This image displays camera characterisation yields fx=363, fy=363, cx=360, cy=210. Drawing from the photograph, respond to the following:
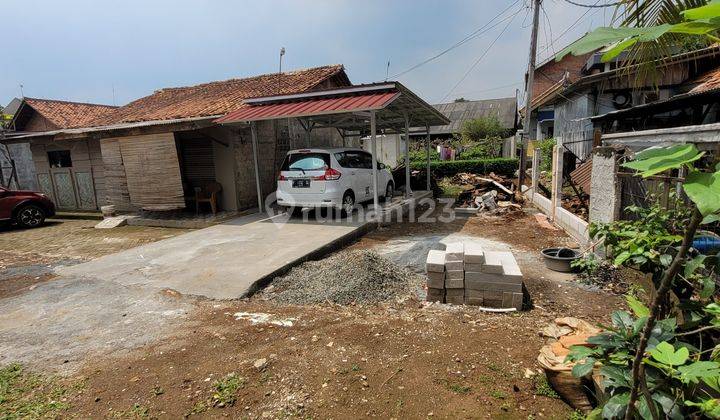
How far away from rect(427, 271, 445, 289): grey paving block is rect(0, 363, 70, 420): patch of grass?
3407 mm

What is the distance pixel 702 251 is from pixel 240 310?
15.3 feet

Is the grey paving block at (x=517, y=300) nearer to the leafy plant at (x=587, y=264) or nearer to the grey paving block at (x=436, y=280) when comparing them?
the grey paving block at (x=436, y=280)

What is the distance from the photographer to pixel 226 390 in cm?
274

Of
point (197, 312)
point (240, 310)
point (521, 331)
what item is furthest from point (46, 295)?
point (521, 331)

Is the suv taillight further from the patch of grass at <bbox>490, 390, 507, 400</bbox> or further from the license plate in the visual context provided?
the patch of grass at <bbox>490, 390, 507, 400</bbox>

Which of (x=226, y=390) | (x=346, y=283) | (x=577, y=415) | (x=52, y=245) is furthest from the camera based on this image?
(x=52, y=245)

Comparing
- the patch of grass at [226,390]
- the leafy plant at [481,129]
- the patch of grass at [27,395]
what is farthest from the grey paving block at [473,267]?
the leafy plant at [481,129]

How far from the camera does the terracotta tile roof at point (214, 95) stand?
11.3 metres

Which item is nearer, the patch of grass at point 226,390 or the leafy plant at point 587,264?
the patch of grass at point 226,390

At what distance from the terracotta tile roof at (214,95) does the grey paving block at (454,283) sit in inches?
331

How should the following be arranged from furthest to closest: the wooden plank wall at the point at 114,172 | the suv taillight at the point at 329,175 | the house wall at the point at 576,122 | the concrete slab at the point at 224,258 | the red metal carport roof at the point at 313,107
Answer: the house wall at the point at 576,122, the wooden plank wall at the point at 114,172, the suv taillight at the point at 329,175, the red metal carport roof at the point at 313,107, the concrete slab at the point at 224,258

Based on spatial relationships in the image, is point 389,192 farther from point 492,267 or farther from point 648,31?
point 648,31

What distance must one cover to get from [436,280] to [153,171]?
9013 millimetres

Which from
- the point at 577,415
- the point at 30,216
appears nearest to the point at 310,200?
the point at 577,415
